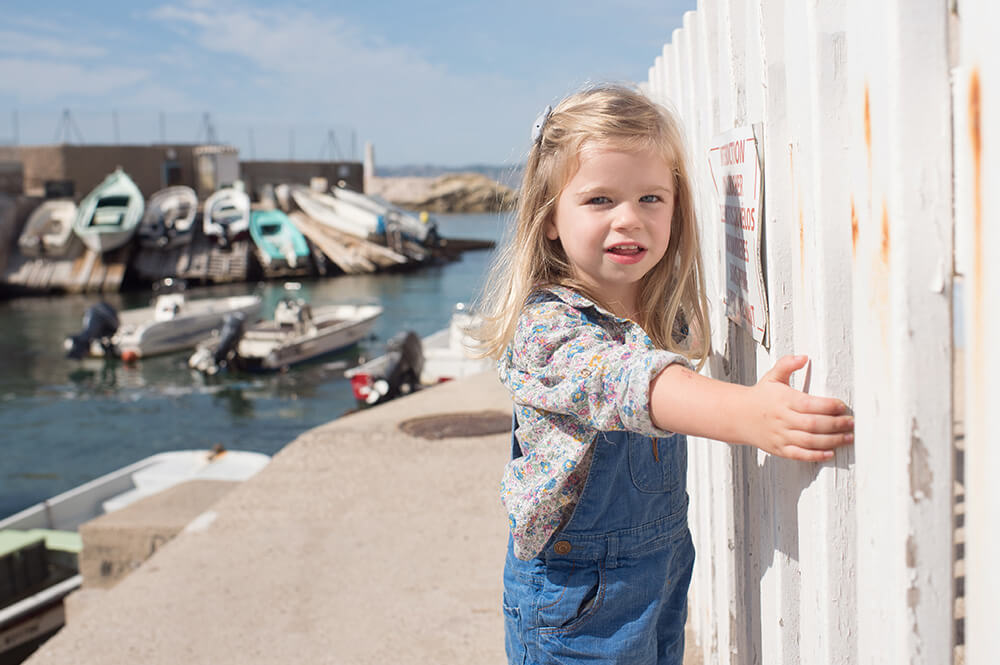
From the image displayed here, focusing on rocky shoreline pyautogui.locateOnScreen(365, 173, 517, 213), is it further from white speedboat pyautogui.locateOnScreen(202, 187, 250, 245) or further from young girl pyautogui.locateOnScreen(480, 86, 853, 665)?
young girl pyautogui.locateOnScreen(480, 86, 853, 665)

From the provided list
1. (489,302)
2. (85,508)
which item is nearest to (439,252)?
(85,508)

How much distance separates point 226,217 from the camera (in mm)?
43812

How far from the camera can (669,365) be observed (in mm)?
1393

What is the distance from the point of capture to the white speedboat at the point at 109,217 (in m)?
40.9

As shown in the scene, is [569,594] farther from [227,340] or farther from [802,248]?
[227,340]

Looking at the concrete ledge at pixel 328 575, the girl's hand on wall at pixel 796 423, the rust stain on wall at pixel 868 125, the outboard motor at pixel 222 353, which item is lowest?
the outboard motor at pixel 222 353

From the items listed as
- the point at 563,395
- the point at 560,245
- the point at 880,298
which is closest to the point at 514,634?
the point at 563,395

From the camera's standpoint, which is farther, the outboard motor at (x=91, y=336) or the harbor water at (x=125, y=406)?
the outboard motor at (x=91, y=336)

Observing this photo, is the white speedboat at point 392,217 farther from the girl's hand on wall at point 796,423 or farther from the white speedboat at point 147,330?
the girl's hand on wall at point 796,423

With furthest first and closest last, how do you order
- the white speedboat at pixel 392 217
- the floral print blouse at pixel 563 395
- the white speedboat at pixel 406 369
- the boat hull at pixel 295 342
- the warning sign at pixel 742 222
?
the white speedboat at pixel 392 217
the boat hull at pixel 295 342
the white speedboat at pixel 406 369
the warning sign at pixel 742 222
the floral print blouse at pixel 563 395

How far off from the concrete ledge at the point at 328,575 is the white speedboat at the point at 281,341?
19.5 meters

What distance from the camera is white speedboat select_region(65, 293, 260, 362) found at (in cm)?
2628

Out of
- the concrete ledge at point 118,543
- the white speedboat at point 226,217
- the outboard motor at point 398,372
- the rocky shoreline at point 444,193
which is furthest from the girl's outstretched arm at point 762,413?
the rocky shoreline at point 444,193

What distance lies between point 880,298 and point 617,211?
643mm
